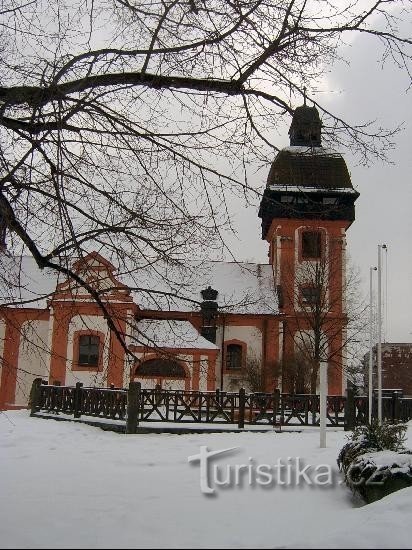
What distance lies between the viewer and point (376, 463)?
7422 millimetres

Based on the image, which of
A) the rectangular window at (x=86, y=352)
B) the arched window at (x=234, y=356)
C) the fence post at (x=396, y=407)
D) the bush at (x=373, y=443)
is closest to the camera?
the bush at (x=373, y=443)

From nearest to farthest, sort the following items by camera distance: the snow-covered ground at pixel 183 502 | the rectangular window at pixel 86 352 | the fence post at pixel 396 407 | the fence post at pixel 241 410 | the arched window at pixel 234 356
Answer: the snow-covered ground at pixel 183 502 < the fence post at pixel 241 410 < the fence post at pixel 396 407 < the rectangular window at pixel 86 352 < the arched window at pixel 234 356

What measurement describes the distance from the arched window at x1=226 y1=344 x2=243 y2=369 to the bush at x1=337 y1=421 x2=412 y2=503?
24501 mm

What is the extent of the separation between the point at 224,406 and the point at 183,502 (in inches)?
463

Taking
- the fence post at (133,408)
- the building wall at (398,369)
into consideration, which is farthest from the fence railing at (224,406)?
the building wall at (398,369)

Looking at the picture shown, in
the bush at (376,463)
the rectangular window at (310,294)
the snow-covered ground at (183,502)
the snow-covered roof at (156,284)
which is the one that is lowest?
the snow-covered ground at (183,502)

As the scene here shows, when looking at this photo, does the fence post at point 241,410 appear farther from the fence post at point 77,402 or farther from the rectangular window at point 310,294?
the rectangular window at point 310,294

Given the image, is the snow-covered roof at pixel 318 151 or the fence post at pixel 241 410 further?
the fence post at pixel 241 410

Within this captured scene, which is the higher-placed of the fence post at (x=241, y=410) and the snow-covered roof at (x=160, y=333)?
the snow-covered roof at (x=160, y=333)

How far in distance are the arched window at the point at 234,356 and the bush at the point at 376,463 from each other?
24.5 meters

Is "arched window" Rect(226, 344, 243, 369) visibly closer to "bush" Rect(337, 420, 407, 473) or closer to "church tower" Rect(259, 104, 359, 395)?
"church tower" Rect(259, 104, 359, 395)

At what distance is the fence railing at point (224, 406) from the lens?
18.4 meters

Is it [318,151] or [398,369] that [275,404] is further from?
[398,369]

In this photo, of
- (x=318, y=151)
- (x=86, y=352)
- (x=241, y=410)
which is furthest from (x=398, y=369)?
(x=318, y=151)
